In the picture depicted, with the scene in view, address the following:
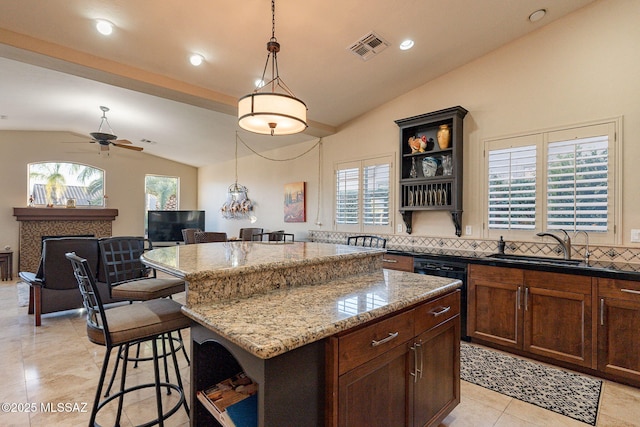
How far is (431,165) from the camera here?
3990mm

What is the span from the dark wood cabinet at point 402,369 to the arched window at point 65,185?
8576 mm

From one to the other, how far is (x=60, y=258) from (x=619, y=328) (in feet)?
18.5

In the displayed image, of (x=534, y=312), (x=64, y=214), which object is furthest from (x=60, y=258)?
(x=534, y=312)

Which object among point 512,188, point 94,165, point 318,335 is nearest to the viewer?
point 318,335

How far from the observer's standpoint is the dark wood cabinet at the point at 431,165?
12.2 ft

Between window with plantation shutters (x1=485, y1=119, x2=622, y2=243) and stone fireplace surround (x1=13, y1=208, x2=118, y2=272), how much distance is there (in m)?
8.44

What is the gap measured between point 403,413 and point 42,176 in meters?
8.99

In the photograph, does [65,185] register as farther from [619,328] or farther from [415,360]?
[619,328]

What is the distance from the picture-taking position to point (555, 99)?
3240 millimetres

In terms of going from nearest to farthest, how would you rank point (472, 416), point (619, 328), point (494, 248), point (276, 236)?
point (472, 416) → point (619, 328) → point (494, 248) → point (276, 236)

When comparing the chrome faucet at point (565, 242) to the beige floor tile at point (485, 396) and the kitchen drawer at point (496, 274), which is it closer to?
the kitchen drawer at point (496, 274)

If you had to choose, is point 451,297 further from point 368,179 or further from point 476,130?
point 368,179

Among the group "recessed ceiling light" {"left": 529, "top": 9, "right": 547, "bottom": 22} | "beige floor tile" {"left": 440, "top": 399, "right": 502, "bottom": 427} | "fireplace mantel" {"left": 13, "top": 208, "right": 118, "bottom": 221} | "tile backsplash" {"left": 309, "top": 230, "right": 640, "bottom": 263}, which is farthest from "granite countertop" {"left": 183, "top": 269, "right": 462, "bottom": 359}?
"fireplace mantel" {"left": 13, "top": 208, "right": 118, "bottom": 221}

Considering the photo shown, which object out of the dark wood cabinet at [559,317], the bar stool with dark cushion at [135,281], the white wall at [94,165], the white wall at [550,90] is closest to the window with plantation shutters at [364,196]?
the white wall at [550,90]
